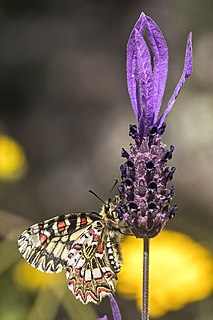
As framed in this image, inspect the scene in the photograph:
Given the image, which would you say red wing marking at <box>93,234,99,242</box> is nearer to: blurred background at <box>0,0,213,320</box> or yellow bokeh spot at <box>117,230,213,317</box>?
yellow bokeh spot at <box>117,230,213,317</box>

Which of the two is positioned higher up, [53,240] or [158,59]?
[158,59]

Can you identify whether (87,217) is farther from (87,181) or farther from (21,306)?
(87,181)

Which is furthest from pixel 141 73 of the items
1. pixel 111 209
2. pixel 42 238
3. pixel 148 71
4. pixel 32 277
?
pixel 32 277

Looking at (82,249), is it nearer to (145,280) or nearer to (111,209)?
(111,209)

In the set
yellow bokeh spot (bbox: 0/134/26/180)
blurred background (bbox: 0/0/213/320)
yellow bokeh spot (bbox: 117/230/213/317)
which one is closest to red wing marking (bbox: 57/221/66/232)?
yellow bokeh spot (bbox: 117/230/213/317)

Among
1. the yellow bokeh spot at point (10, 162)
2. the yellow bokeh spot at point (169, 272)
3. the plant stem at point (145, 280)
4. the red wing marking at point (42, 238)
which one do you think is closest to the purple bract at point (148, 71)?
the plant stem at point (145, 280)

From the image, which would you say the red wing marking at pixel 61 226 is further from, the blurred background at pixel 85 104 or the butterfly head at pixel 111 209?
the blurred background at pixel 85 104
